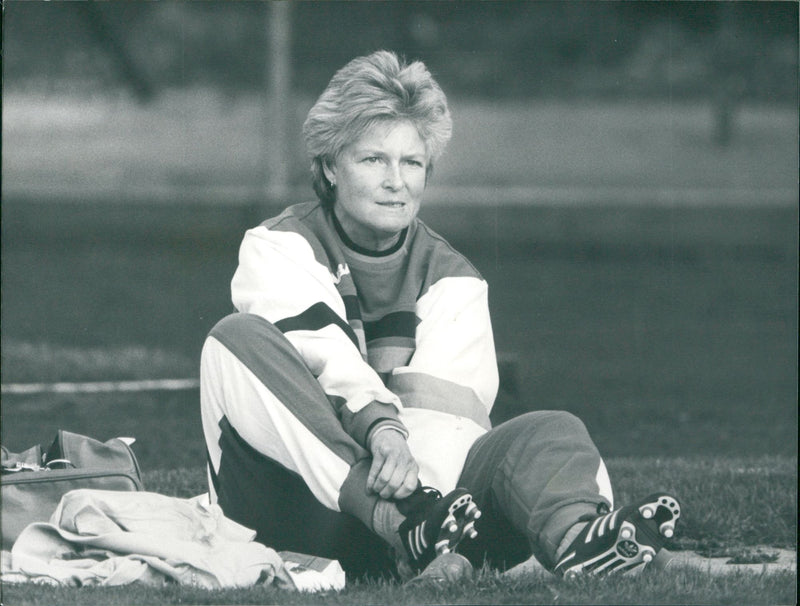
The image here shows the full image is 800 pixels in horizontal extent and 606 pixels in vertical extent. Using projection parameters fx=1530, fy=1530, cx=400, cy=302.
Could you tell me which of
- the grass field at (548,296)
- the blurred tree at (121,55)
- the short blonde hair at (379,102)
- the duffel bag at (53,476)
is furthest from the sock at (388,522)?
the blurred tree at (121,55)

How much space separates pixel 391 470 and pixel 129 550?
0.64 metres

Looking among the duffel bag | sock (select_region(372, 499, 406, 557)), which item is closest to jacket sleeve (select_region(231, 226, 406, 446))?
sock (select_region(372, 499, 406, 557))

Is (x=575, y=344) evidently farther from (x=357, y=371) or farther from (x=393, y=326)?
(x=357, y=371)

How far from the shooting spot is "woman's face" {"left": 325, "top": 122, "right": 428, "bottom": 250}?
391 cm

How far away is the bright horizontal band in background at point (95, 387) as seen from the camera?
24.9 ft

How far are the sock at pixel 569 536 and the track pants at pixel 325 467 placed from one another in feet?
0.04

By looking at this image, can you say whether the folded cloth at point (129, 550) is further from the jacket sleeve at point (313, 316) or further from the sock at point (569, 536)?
the sock at point (569, 536)

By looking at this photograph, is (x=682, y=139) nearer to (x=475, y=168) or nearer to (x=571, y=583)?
(x=475, y=168)

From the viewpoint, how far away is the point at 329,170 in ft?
13.2

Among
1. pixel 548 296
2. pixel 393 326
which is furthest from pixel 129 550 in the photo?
pixel 548 296

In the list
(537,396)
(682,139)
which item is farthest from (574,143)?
(537,396)

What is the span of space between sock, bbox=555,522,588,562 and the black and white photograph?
0.01 metres

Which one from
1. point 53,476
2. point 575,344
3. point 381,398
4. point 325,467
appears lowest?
point 575,344

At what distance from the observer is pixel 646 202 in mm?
16641
